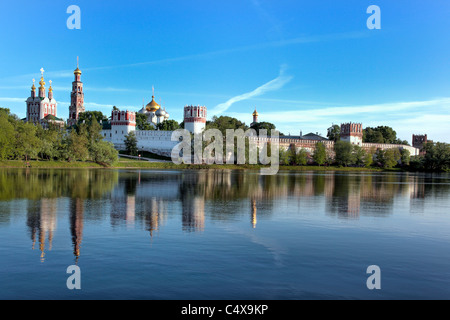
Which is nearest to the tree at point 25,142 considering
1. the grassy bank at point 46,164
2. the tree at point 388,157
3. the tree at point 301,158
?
the grassy bank at point 46,164

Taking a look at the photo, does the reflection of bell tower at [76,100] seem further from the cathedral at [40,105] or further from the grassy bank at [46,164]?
the grassy bank at [46,164]

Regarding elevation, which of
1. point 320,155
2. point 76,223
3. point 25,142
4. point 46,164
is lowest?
point 76,223

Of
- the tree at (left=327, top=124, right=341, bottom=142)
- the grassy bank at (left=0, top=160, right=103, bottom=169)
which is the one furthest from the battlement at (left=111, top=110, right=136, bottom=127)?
the tree at (left=327, top=124, right=341, bottom=142)

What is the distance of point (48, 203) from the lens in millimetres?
17297

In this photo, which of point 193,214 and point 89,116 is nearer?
point 193,214

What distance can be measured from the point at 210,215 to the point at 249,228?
111 inches

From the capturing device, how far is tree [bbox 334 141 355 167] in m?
102

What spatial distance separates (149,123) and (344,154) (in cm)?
5475

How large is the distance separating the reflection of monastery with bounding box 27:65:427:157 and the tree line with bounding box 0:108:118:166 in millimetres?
15470

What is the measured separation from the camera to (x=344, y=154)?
332 feet

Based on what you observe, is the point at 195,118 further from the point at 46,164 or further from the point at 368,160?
the point at 368,160

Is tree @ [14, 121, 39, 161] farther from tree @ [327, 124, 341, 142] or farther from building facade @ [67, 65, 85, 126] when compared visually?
tree @ [327, 124, 341, 142]

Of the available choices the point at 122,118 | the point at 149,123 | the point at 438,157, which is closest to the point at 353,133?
the point at 438,157
